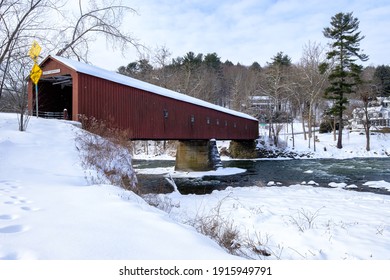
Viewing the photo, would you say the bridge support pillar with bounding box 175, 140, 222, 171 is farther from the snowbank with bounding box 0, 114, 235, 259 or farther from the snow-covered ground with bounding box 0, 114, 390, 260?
the snowbank with bounding box 0, 114, 235, 259

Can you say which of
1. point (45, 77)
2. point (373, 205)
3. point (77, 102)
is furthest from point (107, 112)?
point (373, 205)

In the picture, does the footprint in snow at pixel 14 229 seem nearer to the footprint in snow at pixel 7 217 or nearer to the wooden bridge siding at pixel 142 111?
the footprint in snow at pixel 7 217

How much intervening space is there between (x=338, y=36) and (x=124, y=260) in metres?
33.1

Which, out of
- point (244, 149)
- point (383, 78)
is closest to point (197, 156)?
point (244, 149)

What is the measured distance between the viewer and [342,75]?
2842 cm

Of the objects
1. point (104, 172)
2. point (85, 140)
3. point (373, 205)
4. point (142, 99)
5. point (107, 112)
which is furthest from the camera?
point (142, 99)

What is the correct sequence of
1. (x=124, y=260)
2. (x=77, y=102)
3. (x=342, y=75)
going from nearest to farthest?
(x=124, y=260) < (x=77, y=102) < (x=342, y=75)

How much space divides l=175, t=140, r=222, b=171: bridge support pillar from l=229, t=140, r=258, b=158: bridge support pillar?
323 inches

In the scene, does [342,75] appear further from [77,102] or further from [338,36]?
[77,102]

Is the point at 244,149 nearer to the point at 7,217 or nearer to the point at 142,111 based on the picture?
the point at 142,111

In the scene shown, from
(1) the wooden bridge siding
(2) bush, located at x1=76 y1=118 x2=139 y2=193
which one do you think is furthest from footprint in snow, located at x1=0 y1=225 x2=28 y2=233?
(1) the wooden bridge siding

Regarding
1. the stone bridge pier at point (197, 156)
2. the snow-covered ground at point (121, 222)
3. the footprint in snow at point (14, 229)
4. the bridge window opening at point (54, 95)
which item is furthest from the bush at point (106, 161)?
the stone bridge pier at point (197, 156)

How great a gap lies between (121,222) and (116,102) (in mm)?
10725

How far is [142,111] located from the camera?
568 inches
